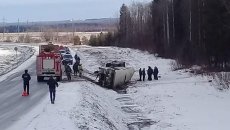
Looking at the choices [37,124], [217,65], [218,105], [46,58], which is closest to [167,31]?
[217,65]

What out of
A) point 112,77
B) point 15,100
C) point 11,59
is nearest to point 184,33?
point 11,59

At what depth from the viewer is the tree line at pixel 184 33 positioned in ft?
163

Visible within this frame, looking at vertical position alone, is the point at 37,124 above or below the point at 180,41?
below

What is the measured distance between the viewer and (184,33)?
78250 mm

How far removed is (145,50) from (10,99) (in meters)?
76.5

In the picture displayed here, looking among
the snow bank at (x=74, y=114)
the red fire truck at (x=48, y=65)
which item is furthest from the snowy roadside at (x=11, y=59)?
the snow bank at (x=74, y=114)

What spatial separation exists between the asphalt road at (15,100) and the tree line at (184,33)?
1689cm

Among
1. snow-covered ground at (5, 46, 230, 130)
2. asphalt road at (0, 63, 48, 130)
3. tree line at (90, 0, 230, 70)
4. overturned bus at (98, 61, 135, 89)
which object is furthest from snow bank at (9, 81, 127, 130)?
tree line at (90, 0, 230, 70)

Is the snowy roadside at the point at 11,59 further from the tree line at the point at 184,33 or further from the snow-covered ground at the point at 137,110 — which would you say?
the snow-covered ground at the point at 137,110

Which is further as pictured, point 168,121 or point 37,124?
point 168,121

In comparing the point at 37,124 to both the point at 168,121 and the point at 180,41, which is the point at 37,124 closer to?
the point at 168,121

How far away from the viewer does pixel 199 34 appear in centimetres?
5838

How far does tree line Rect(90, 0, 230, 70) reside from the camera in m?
49.8

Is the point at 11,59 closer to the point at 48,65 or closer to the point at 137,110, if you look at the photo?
the point at 48,65
